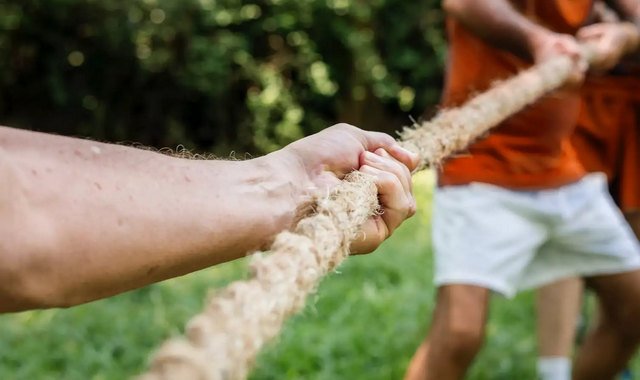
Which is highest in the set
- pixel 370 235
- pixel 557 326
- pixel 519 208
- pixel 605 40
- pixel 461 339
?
pixel 370 235

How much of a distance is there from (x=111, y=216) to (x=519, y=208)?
145 cm

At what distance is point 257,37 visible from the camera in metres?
6.80

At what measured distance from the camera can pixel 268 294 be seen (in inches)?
31.1

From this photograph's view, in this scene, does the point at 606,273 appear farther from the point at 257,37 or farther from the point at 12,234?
the point at 257,37

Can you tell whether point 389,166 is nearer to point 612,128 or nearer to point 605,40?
point 605,40

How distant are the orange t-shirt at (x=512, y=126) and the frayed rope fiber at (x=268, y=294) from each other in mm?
751

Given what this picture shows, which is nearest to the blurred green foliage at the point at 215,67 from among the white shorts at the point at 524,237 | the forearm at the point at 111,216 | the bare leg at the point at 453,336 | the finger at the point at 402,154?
the white shorts at the point at 524,237

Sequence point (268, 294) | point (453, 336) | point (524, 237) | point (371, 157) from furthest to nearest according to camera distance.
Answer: point (524, 237) → point (453, 336) → point (371, 157) → point (268, 294)

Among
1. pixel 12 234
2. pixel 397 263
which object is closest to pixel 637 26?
pixel 397 263

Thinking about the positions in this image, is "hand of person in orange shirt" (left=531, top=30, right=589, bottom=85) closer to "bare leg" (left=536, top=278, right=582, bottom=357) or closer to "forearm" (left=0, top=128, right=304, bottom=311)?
"bare leg" (left=536, top=278, right=582, bottom=357)

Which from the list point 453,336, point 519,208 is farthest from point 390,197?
point 519,208

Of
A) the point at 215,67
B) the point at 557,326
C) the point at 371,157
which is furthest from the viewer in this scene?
the point at 215,67

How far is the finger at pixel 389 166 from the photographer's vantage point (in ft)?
3.84

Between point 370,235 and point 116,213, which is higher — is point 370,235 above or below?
below
